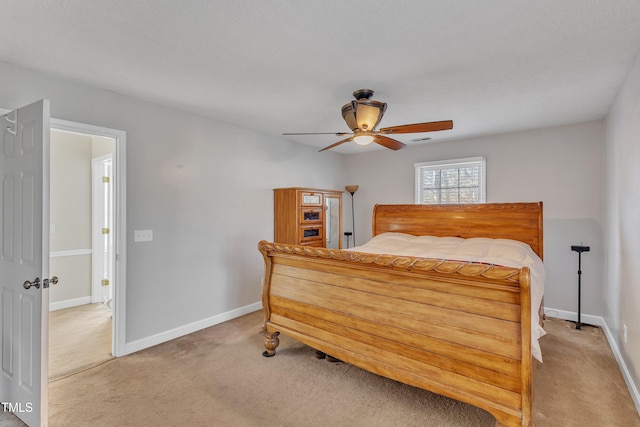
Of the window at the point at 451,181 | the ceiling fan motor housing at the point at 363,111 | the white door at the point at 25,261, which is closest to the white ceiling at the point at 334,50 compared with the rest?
the ceiling fan motor housing at the point at 363,111

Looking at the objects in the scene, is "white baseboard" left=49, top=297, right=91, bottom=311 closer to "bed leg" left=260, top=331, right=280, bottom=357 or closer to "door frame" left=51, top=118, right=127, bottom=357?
"door frame" left=51, top=118, right=127, bottom=357

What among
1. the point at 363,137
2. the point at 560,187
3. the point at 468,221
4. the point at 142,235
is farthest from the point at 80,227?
the point at 560,187

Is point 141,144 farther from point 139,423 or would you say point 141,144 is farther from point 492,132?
point 492,132

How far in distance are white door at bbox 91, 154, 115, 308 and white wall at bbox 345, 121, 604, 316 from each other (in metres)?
5.32

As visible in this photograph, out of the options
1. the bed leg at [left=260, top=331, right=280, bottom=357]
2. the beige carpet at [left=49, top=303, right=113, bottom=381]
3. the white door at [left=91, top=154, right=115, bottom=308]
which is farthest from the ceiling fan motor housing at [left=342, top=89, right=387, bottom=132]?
the white door at [left=91, top=154, right=115, bottom=308]

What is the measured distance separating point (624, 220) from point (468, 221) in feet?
5.54

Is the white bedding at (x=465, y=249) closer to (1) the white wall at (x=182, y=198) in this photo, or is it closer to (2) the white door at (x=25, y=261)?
(1) the white wall at (x=182, y=198)

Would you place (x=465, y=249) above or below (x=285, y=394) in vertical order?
above

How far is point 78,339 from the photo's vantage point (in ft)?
11.0

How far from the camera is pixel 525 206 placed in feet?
12.7

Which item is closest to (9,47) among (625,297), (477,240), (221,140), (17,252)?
(17,252)

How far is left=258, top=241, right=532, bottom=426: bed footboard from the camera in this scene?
1.74 meters

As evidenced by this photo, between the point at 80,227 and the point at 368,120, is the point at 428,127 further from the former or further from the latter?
the point at 80,227

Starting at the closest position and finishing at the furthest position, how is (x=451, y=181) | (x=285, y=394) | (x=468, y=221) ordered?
1. (x=285, y=394)
2. (x=468, y=221)
3. (x=451, y=181)
